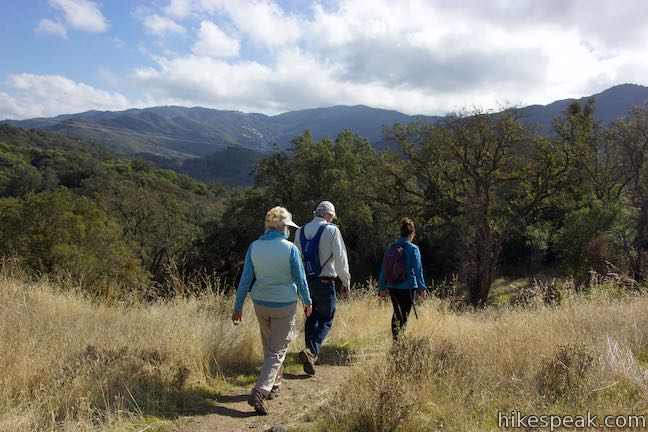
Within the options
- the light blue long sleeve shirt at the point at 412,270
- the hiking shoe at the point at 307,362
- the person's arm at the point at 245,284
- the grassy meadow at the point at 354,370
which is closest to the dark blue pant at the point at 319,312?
the hiking shoe at the point at 307,362

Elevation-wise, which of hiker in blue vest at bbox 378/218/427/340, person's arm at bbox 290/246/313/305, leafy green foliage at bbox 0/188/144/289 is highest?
person's arm at bbox 290/246/313/305

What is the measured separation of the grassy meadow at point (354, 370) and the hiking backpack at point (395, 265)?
833 millimetres

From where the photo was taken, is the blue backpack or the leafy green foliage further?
the leafy green foliage

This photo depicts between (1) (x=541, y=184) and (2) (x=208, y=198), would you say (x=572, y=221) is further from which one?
(2) (x=208, y=198)

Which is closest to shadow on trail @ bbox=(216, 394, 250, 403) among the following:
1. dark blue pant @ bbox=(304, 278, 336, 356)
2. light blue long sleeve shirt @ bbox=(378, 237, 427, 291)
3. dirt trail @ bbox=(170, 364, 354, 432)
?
dirt trail @ bbox=(170, 364, 354, 432)

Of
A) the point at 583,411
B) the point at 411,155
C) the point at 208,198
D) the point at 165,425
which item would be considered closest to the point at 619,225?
the point at 411,155

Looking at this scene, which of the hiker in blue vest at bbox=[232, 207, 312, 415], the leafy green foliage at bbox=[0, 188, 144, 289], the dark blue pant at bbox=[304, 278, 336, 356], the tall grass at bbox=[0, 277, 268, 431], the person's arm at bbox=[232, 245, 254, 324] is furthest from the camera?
the leafy green foliage at bbox=[0, 188, 144, 289]

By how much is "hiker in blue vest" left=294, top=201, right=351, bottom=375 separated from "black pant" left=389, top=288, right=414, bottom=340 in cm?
81

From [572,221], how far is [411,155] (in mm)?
7376

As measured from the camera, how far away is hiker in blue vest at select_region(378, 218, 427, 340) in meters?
5.48

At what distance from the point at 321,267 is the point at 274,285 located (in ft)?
3.38

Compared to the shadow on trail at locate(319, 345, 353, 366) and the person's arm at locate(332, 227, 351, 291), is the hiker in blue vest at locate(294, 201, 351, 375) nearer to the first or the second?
the person's arm at locate(332, 227, 351, 291)

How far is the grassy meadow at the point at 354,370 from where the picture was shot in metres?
3.25

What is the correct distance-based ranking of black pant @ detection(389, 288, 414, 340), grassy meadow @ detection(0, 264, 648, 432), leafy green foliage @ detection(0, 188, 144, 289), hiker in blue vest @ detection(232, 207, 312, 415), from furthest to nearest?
leafy green foliage @ detection(0, 188, 144, 289) → black pant @ detection(389, 288, 414, 340) → hiker in blue vest @ detection(232, 207, 312, 415) → grassy meadow @ detection(0, 264, 648, 432)
